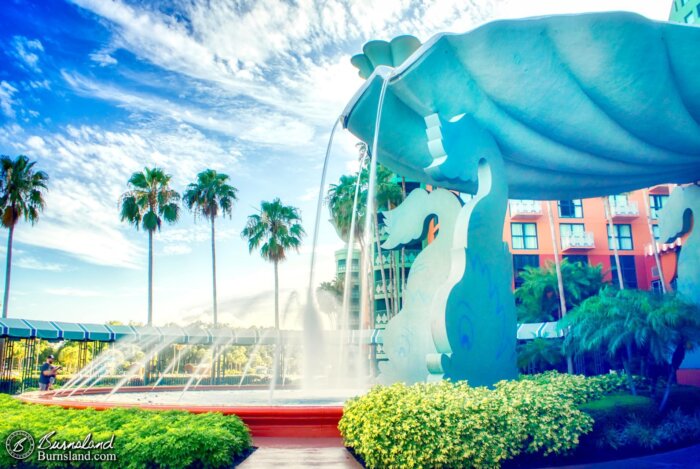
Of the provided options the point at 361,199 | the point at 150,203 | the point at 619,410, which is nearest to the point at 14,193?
the point at 150,203

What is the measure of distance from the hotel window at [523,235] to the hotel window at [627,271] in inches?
231

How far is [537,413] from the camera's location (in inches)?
329

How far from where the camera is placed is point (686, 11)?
106 feet

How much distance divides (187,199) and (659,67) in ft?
108

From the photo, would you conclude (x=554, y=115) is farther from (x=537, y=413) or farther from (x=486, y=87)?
(x=537, y=413)

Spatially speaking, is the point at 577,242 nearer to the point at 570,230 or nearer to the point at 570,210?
the point at 570,230

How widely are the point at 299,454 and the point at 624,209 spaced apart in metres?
39.0

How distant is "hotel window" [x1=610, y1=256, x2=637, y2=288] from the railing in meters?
3.17

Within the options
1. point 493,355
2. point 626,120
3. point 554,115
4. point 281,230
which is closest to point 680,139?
point 626,120

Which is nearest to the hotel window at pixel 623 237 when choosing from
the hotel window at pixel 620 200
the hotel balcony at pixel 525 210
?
the hotel window at pixel 620 200

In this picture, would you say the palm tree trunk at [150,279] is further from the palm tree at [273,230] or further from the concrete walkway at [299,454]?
the concrete walkway at [299,454]

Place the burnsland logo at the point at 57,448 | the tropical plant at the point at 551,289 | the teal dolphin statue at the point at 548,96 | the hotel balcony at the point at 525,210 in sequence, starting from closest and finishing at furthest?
1. the burnsland logo at the point at 57,448
2. the teal dolphin statue at the point at 548,96
3. the tropical plant at the point at 551,289
4. the hotel balcony at the point at 525,210

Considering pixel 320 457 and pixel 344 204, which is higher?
pixel 344 204

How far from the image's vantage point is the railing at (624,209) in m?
40.3
